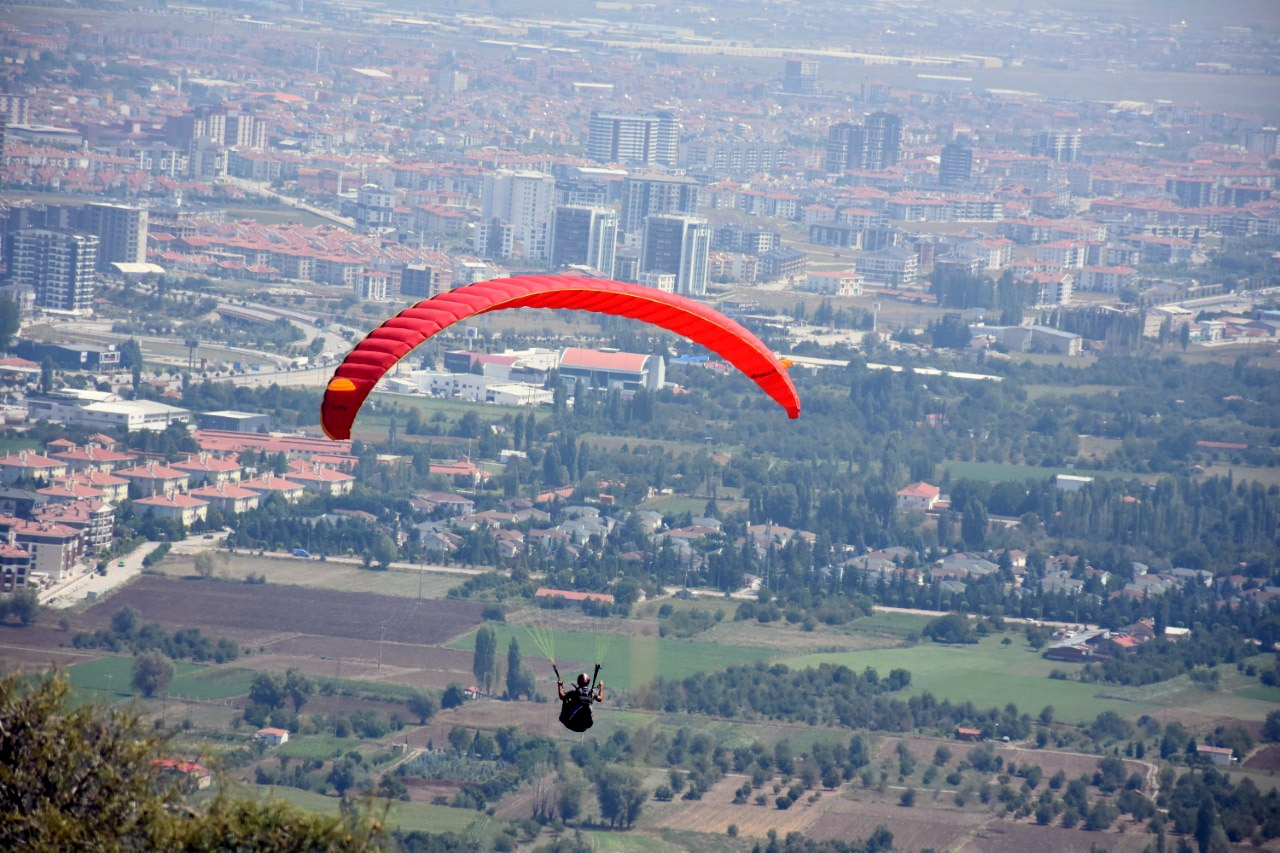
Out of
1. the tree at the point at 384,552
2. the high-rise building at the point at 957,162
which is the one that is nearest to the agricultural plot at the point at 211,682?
the tree at the point at 384,552

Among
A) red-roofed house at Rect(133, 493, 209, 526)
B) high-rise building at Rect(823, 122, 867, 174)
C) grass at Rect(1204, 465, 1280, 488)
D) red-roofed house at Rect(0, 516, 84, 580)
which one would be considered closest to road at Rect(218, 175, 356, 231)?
high-rise building at Rect(823, 122, 867, 174)

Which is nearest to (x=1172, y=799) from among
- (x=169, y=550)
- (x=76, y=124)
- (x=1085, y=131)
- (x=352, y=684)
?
(x=352, y=684)

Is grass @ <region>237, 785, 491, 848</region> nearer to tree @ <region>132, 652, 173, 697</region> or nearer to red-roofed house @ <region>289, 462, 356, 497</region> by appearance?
tree @ <region>132, 652, 173, 697</region>

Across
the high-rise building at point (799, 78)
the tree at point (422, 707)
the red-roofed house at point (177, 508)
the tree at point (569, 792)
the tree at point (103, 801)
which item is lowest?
the tree at point (569, 792)

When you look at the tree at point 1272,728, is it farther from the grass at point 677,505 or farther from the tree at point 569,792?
the grass at point 677,505

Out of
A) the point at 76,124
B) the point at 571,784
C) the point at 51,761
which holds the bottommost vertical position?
the point at 571,784

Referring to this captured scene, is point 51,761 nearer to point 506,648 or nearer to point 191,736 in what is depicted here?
point 191,736

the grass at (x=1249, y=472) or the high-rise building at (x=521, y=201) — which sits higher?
the high-rise building at (x=521, y=201)

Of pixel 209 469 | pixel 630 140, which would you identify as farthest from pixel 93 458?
pixel 630 140
